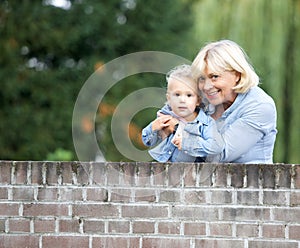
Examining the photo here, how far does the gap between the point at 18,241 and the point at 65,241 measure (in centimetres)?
25

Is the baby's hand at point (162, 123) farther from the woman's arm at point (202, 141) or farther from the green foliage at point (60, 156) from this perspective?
the green foliage at point (60, 156)

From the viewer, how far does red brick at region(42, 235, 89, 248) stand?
4422mm

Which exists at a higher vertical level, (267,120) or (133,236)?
(267,120)

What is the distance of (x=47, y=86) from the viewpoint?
1491 cm

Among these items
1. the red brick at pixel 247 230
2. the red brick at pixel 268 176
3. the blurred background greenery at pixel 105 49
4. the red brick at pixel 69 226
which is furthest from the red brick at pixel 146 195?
the blurred background greenery at pixel 105 49

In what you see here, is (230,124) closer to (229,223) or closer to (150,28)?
(229,223)

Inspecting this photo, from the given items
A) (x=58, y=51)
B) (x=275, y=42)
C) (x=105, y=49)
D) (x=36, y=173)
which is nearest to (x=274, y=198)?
(x=36, y=173)

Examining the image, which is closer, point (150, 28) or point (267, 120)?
point (267, 120)

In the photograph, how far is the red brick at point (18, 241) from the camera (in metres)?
4.47

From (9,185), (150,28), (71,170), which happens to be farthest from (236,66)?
(150,28)

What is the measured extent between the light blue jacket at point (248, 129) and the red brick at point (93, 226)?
1.90 feet

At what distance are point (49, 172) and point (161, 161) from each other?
2.01 feet

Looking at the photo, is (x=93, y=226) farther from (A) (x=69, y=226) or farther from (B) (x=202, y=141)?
(B) (x=202, y=141)

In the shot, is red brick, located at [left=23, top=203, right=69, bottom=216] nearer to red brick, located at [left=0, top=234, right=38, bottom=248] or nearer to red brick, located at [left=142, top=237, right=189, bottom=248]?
red brick, located at [left=0, top=234, right=38, bottom=248]
